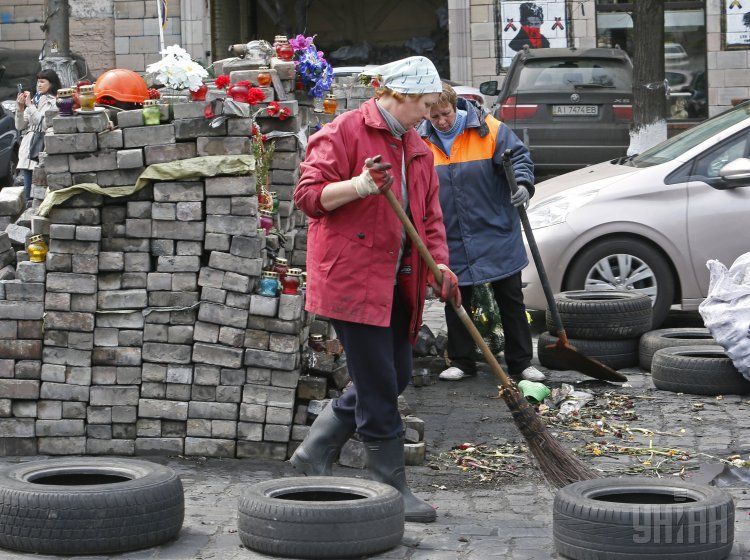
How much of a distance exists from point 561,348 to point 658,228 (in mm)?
1601

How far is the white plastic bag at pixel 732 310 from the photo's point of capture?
7730mm

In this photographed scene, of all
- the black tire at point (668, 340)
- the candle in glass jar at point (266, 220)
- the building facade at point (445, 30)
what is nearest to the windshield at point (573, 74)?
the building facade at point (445, 30)

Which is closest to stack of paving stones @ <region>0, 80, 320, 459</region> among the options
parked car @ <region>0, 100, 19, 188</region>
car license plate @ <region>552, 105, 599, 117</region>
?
parked car @ <region>0, 100, 19, 188</region>

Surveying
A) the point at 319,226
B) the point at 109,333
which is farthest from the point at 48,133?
the point at 319,226

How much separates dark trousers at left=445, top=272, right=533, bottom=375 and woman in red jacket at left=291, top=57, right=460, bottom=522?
274 cm

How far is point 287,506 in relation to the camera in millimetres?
4922

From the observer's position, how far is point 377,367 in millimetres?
5371

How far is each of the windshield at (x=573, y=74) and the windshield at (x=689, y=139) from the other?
7707 mm

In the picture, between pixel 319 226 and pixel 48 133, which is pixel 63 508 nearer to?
pixel 319 226

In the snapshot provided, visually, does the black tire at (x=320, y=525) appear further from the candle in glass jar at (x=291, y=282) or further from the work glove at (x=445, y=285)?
the candle in glass jar at (x=291, y=282)

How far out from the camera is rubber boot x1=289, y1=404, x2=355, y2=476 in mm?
5773

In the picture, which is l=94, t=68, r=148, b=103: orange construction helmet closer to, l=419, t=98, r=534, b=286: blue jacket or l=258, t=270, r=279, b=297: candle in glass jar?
l=258, t=270, r=279, b=297: candle in glass jar

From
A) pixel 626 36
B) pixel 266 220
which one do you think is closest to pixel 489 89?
pixel 626 36

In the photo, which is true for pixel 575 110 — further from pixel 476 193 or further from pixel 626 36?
pixel 476 193
